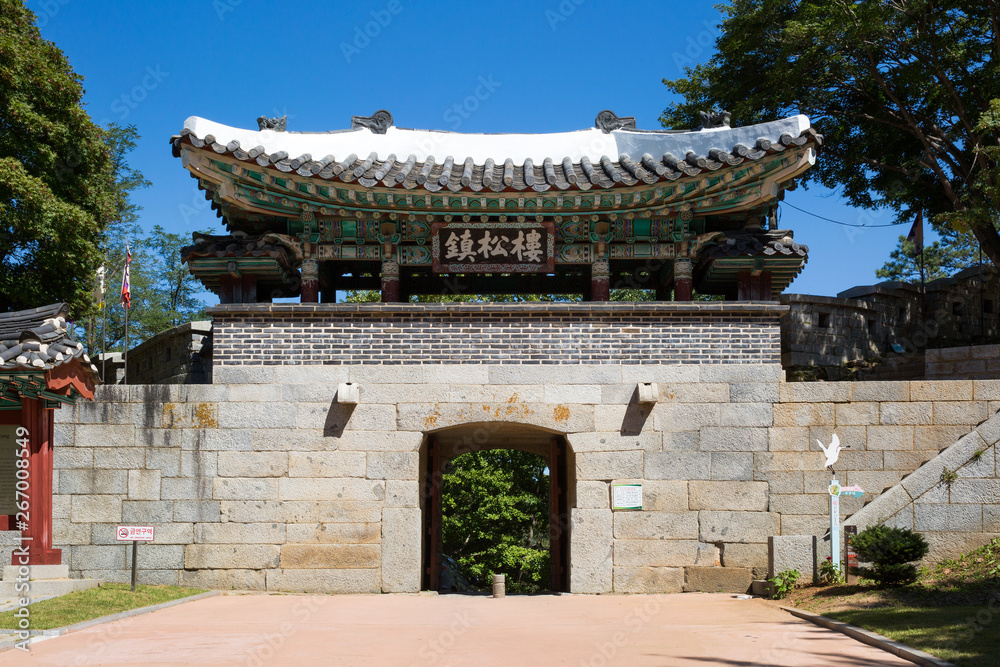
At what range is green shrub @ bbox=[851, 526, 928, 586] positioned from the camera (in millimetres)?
10141

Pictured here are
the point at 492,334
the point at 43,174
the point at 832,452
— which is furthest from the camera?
the point at 43,174

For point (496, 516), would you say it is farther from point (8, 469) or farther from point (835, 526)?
point (8, 469)

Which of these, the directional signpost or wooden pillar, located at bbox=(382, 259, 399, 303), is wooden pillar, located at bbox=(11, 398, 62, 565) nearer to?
the directional signpost

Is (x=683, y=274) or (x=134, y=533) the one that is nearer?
(x=134, y=533)

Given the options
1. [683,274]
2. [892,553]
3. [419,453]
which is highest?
[683,274]

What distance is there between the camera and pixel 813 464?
12.0 metres

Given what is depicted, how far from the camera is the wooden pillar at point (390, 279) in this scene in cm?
1331

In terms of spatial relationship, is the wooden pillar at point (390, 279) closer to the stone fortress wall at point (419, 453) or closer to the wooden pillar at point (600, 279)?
the stone fortress wall at point (419, 453)

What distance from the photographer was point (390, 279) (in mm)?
13367

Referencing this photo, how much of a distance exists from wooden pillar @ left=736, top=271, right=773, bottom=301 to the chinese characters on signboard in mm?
2910

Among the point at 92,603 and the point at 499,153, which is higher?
the point at 499,153

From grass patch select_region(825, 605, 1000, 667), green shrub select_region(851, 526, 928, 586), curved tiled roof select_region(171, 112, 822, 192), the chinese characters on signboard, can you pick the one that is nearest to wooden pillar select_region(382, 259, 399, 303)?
the chinese characters on signboard

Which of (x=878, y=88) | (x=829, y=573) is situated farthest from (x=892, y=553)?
(x=878, y=88)

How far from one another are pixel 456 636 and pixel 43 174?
43.4 feet
